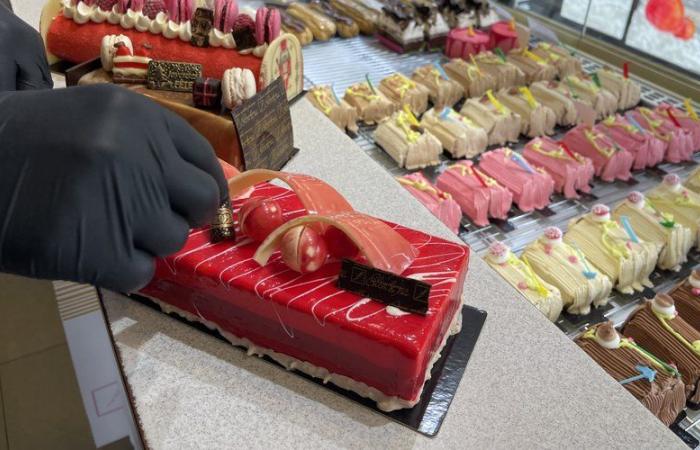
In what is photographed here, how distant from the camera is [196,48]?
228cm

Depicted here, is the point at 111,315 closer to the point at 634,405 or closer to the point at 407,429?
the point at 407,429

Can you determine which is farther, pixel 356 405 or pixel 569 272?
pixel 569 272

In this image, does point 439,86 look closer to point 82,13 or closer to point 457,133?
point 457,133

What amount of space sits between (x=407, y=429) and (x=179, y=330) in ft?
2.15

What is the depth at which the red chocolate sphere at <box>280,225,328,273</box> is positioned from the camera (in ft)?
4.17

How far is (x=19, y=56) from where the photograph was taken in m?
1.38

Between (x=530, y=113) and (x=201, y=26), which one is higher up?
(x=201, y=26)

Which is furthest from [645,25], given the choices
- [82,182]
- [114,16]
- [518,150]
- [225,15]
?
[82,182]

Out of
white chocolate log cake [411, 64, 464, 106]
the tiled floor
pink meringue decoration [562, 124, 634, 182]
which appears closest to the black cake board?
the tiled floor

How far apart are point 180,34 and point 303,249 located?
57.2 inches

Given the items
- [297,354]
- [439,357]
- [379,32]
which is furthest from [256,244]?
[379,32]

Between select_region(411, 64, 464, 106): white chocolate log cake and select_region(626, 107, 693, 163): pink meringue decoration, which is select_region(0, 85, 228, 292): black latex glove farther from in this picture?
select_region(626, 107, 693, 163): pink meringue decoration

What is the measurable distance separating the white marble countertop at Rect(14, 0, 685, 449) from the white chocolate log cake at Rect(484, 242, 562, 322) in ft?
1.61

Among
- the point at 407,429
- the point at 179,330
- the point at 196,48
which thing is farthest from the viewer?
the point at 196,48
